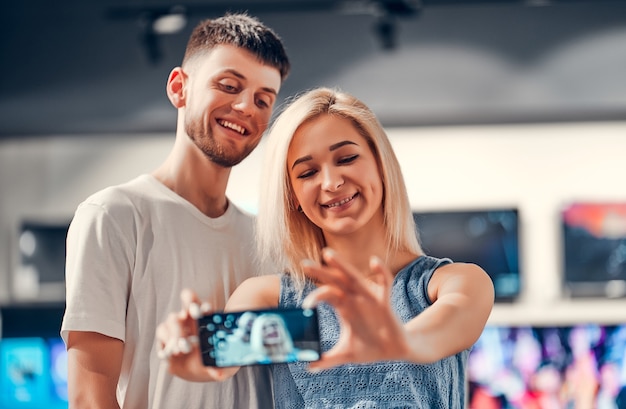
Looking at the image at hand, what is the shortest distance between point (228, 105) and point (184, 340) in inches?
20.9

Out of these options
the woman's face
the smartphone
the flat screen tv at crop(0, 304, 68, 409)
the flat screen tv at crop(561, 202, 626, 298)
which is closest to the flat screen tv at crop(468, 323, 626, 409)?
the flat screen tv at crop(561, 202, 626, 298)

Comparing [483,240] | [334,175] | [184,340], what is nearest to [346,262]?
[334,175]

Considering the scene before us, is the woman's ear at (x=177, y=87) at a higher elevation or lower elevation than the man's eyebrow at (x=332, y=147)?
higher

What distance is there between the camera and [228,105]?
1694 mm

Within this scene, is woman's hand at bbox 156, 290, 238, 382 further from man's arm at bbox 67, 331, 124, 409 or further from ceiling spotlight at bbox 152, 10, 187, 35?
ceiling spotlight at bbox 152, 10, 187, 35

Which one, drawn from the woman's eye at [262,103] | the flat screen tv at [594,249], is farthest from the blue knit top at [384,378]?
the flat screen tv at [594,249]

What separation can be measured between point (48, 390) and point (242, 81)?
2485 mm

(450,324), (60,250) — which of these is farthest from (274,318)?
(60,250)

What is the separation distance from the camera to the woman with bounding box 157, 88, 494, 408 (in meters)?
1.40

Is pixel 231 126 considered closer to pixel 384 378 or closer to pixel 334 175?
pixel 334 175

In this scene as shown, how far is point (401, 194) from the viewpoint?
5.16 ft

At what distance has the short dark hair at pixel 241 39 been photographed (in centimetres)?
171

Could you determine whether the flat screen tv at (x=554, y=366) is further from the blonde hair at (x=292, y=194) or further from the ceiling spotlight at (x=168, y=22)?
the blonde hair at (x=292, y=194)

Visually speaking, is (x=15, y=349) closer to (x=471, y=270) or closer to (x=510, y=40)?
(x=510, y=40)
